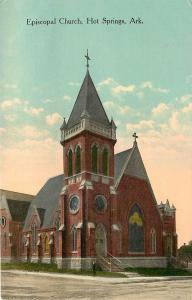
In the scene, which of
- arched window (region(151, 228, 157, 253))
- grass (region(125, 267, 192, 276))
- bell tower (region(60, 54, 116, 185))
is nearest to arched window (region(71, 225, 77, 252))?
bell tower (region(60, 54, 116, 185))

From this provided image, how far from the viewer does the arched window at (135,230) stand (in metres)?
25.8

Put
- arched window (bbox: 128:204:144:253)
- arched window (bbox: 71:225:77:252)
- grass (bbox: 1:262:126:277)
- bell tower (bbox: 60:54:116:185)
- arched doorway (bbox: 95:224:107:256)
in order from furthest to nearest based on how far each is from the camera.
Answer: arched window (bbox: 128:204:144:253) → arched doorway (bbox: 95:224:107:256) → arched window (bbox: 71:225:77:252) → bell tower (bbox: 60:54:116:185) → grass (bbox: 1:262:126:277)

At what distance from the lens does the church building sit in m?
23.2

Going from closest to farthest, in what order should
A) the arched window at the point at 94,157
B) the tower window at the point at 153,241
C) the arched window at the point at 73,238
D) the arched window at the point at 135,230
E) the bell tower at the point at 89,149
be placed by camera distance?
the bell tower at the point at 89,149
the arched window at the point at 73,238
the arched window at the point at 94,157
the arched window at the point at 135,230
the tower window at the point at 153,241

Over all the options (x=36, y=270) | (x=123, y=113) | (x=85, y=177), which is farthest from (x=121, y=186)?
(x=123, y=113)

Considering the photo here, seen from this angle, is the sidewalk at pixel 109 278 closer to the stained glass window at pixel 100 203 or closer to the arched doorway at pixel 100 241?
the arched doorway at pixel 100 241

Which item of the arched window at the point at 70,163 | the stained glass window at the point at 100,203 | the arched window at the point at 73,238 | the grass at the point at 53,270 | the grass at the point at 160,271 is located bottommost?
the grass at the point at 160,271

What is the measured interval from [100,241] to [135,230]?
268 centimetres

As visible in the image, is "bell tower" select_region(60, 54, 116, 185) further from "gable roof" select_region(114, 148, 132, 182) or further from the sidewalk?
the sidewalk

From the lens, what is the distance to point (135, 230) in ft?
85.5

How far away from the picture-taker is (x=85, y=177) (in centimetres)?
2369

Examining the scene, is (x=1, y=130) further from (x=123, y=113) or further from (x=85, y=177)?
(x=85, y=177)

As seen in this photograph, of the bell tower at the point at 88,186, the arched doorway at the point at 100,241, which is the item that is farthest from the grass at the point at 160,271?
the bell tower at the point at 88,186

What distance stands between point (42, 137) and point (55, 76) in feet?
6.72
